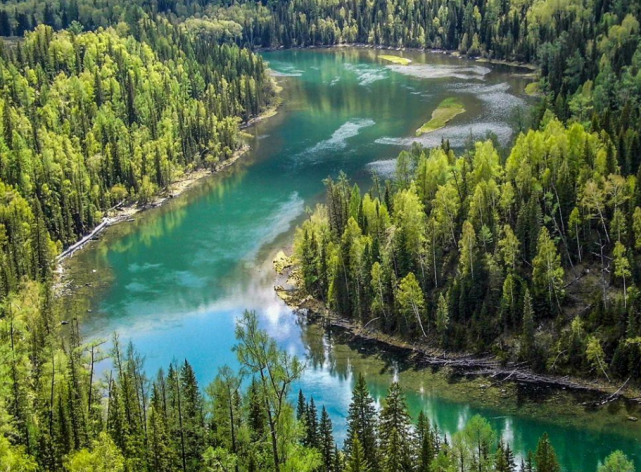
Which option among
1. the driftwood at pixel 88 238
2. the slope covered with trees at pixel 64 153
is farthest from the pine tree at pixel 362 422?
the driftwood at pixel 88 238

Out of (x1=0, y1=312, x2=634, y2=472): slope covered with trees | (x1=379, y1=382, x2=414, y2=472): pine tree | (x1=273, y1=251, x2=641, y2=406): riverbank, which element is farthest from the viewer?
(x1=273, y1=251, x2=641, y2=406): riverbank

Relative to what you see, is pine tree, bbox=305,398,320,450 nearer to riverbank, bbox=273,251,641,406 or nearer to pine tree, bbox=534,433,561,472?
pine tree, bbox=534,433,561,472

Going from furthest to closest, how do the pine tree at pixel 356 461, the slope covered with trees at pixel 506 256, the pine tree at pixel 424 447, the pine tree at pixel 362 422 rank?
1. the slope covered with trees at pixel 506 256
2. the pine tree at pixel 362 422
3. the pine tree at pixel 424 447
4. the pine tree at pixel 356 461

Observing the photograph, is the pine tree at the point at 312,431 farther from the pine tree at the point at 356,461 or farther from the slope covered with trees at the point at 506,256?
the slope covered with trees at the point at 506,256

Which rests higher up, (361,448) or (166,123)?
(166,123)

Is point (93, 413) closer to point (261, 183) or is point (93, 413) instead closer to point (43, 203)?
point (43, 203)

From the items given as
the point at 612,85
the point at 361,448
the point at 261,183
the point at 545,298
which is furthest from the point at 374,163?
the point at 361,448

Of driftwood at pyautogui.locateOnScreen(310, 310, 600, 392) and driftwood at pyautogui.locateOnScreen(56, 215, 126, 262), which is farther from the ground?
driftwood at pyautogui.locateOnScreen(56, 215, 126, 262)

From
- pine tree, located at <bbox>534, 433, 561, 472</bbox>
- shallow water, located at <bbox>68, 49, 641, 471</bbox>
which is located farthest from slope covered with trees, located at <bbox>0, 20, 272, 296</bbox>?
pine tree, located at <bbox>534, 433, 561, 472</bbox>

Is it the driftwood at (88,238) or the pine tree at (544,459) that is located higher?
the pine tree at (544,459)
